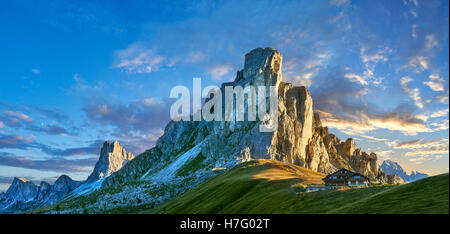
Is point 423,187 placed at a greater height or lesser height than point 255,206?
greater

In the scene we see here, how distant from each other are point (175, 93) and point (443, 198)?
182 metres

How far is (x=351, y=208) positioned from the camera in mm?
34219

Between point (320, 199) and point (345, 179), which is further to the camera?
point (345, 179)

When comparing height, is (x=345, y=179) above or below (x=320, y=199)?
above

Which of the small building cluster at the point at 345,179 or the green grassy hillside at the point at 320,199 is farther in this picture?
the small building cluster at the point at 345,179

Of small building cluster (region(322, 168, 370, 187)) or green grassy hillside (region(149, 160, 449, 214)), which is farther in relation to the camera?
small building cluster (region(322, 168, 370, 187))

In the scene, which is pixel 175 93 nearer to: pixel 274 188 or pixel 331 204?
pixel 274 188

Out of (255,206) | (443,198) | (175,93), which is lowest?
(255,206)
